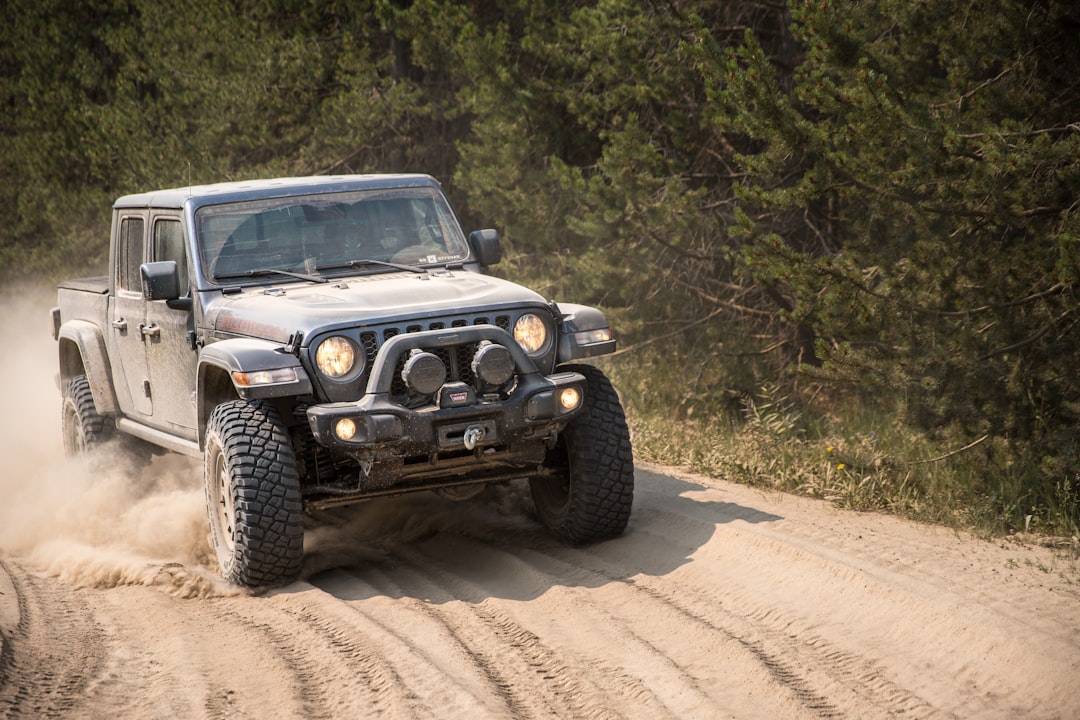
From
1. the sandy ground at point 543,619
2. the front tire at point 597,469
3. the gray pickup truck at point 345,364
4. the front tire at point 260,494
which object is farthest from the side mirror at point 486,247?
the front tire at point 260,494

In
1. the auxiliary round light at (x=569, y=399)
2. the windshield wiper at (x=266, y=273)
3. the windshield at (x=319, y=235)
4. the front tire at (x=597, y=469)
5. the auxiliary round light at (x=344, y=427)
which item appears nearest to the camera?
the auxiliary round light at (x=344, y=427)

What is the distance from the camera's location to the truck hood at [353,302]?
599cm

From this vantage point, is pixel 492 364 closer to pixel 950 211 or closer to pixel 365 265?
pixel 365 265

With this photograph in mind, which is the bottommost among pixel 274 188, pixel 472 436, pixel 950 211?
pixel 472 436

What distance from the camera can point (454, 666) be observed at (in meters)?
4.96

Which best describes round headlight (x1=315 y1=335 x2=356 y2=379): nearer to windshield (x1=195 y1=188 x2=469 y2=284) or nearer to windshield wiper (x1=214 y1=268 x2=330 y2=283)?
windshield wiper (x1=214 y1=268 x2=330 y2=283)

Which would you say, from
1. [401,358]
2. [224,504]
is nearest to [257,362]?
[401,358]

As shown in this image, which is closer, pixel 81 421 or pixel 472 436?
pixel 472 436

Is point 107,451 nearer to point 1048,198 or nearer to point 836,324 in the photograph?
point 836,324

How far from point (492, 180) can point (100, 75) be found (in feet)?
35.1

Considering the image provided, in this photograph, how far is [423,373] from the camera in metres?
5.79

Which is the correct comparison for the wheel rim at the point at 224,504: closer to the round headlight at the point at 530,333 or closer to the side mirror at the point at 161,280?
the side mirror at the point at 161,280

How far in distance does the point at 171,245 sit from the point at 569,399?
2.86 metres

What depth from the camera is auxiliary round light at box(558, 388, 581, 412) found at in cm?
614
